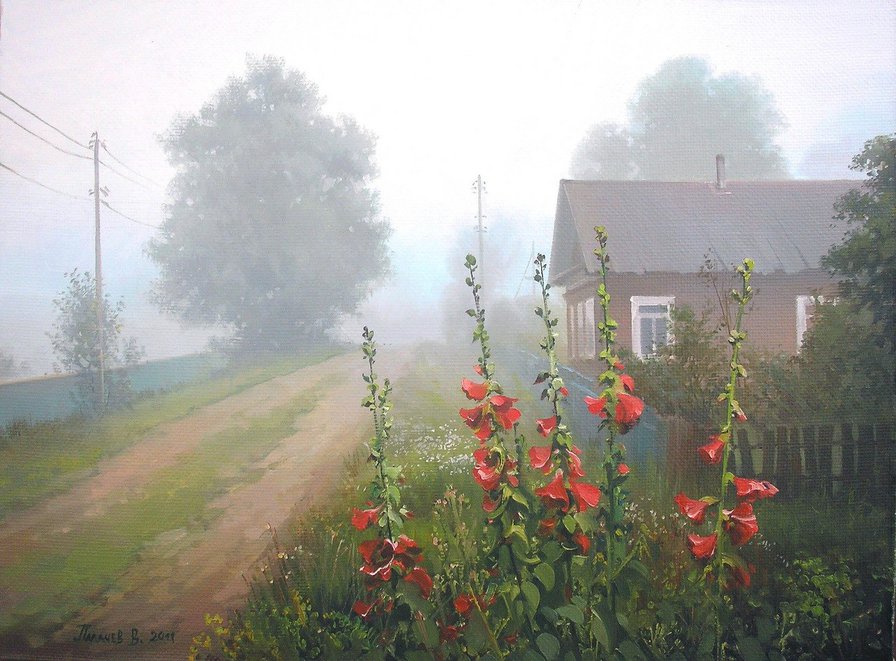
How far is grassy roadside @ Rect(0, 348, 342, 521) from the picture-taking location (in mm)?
2236

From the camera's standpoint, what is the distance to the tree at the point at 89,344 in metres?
2.26

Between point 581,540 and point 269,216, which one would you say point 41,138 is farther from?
point 581,540

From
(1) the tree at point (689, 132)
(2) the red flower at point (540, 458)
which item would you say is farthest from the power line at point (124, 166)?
(2) the red flower at point (540, 458)

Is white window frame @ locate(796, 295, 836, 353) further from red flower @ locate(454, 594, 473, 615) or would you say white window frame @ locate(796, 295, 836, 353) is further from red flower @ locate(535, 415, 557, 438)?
red flower @ locate(454, 594, 473, 615)

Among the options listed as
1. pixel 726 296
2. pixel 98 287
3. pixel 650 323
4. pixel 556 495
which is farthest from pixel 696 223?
pixel 98 287

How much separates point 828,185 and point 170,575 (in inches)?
101

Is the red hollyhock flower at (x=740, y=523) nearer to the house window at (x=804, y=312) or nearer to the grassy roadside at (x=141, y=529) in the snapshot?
the house window at (x=804, y=312)

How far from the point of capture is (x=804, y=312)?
2.17m

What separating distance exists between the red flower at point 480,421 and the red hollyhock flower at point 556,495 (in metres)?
0.21

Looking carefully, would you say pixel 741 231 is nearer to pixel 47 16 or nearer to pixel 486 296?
pixel 486 296

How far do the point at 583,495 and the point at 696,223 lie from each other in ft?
3.33

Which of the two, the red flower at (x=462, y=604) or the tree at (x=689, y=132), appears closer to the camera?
the red flower at (x=462, y=604)

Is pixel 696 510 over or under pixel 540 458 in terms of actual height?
under

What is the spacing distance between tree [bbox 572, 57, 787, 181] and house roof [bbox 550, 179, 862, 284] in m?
0.05
